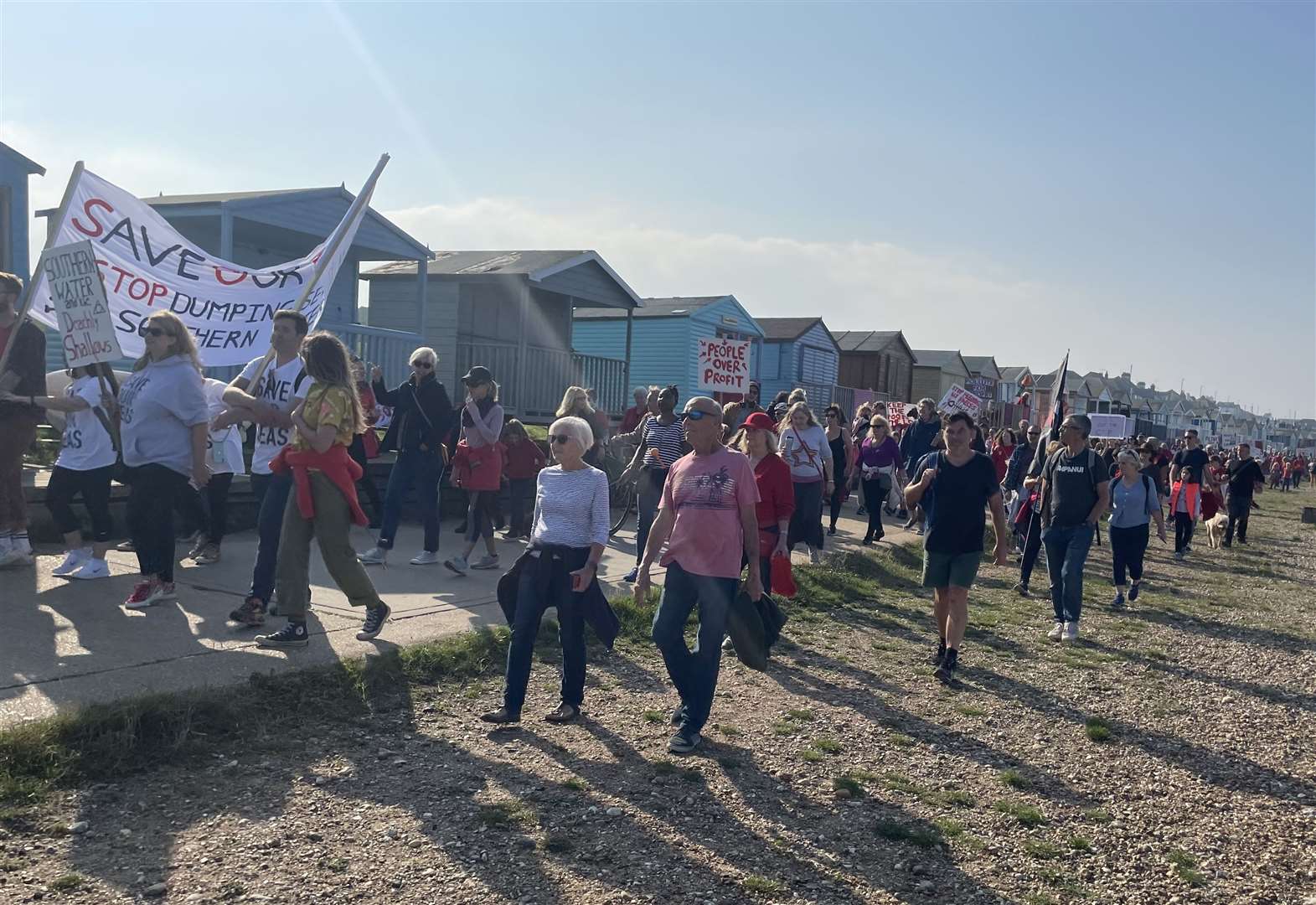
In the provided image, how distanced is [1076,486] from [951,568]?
2.46 m

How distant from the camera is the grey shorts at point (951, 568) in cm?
693

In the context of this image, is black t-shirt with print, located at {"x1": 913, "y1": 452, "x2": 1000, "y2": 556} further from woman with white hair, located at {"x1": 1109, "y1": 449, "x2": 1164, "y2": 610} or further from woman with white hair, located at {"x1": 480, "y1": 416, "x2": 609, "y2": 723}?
woman with white hair, located at {"x1": 1109, "y1": 449, "x2": 1164, "y2": 610}

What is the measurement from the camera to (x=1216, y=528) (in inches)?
777

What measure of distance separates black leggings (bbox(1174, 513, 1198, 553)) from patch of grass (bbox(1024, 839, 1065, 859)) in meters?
14.7

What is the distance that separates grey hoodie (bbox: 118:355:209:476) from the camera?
20.7ft

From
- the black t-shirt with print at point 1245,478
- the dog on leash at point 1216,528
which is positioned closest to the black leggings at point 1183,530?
the dog on leash at point 1216,528

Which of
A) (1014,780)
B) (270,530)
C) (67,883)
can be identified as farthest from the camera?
(270,530)

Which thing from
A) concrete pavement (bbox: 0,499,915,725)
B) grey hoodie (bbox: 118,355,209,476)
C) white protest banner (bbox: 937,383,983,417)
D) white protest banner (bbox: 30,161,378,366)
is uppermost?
white protest banner (bbox: 30,161,378,366)

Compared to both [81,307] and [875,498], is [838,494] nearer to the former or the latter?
[875,498]

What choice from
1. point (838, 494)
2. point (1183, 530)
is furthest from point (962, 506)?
point (1183, 530)

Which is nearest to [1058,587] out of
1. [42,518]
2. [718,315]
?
[42,518]

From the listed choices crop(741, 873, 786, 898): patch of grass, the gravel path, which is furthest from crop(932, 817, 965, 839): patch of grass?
crop(741, 873, 786, 898): patch of grass

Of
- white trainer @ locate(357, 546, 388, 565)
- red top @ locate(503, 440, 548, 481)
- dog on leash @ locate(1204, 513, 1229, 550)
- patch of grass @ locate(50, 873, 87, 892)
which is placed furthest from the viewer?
dog on leash @ locate(1204, 513, 1229, 550)

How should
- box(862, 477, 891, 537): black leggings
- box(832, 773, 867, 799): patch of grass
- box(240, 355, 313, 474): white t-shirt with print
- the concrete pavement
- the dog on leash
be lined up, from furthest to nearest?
the dog on leash < box(862, 477, 891, 537): black leggings < box(240, 355, 313, 474): white t-shirt with print < the concrete pavement < box(832, 773, 867, 799): patch of grass
